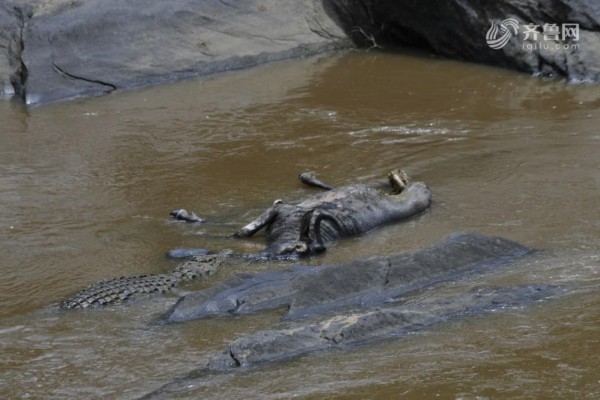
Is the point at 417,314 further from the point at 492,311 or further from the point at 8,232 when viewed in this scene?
the point at 8,232

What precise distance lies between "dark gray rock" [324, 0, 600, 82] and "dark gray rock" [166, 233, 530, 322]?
17.1ft

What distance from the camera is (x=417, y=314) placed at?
510cm

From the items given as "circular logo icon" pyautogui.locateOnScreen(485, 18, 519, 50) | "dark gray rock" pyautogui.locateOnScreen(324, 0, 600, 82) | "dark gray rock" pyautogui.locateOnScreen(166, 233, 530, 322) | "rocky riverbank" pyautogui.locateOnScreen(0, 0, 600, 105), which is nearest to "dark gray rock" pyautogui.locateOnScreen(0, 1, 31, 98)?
"rocky riverbank" pyautogui.locateOnScreen(0, 0, 600, 105)

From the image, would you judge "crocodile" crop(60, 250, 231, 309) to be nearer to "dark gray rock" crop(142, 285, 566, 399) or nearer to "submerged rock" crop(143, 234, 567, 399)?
"submerged rock" crop(143, 234, 567, 399)

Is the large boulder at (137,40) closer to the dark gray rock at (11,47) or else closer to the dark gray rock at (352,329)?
the dark gray rock at (11,47)

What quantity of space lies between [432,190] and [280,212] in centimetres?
131

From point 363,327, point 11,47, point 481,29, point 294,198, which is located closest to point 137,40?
point 11,47

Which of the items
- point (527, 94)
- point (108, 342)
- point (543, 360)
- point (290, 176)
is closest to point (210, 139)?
point (290, 176)

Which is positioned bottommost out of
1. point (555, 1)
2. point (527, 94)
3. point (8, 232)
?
point (8, 232)

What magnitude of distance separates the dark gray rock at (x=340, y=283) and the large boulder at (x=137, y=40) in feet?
19.1

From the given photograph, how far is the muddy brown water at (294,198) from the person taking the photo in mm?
4602

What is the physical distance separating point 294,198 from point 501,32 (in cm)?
478

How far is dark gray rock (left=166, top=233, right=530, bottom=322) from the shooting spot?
5.48 meters

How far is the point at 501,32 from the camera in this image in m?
11.5
